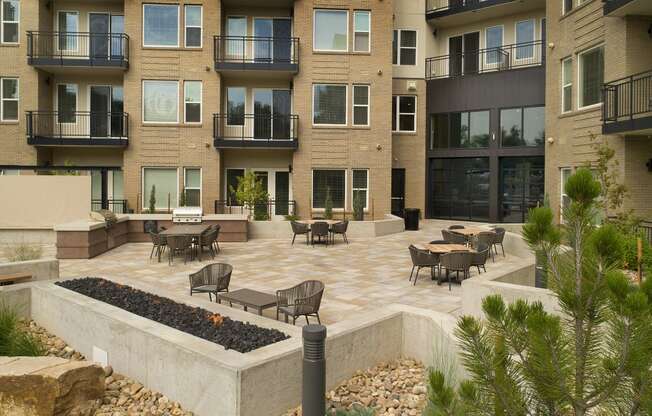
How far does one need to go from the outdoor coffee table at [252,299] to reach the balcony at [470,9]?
22.1 meters

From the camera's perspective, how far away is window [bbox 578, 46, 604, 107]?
→ 53.0 ft

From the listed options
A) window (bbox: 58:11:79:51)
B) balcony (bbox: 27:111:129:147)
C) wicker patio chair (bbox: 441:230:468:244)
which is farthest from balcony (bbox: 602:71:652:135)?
window (bbox: 58:11:79:51)

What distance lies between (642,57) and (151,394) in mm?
15718

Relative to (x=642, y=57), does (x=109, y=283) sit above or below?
below

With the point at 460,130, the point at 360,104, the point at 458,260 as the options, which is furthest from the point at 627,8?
the point at 460,130

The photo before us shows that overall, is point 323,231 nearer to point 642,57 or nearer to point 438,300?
point 438,300

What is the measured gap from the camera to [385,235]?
2097 centimetres

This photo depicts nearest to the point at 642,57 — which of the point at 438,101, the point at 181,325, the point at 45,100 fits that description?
the point at 438,101

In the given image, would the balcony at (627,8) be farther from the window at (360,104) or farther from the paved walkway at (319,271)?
the window at (360,104)

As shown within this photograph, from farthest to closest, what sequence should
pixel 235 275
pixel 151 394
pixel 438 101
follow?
pixel 438 101 → pixel 235 275 → pixel 151 394

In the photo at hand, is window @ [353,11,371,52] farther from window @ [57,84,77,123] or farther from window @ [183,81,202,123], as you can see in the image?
window @ [57,84,77,123]

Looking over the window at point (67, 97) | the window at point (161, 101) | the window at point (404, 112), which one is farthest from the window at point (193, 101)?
the window at point (404, 112)

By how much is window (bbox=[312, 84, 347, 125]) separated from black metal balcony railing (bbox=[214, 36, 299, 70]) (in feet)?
5.84

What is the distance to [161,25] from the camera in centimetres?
2303
